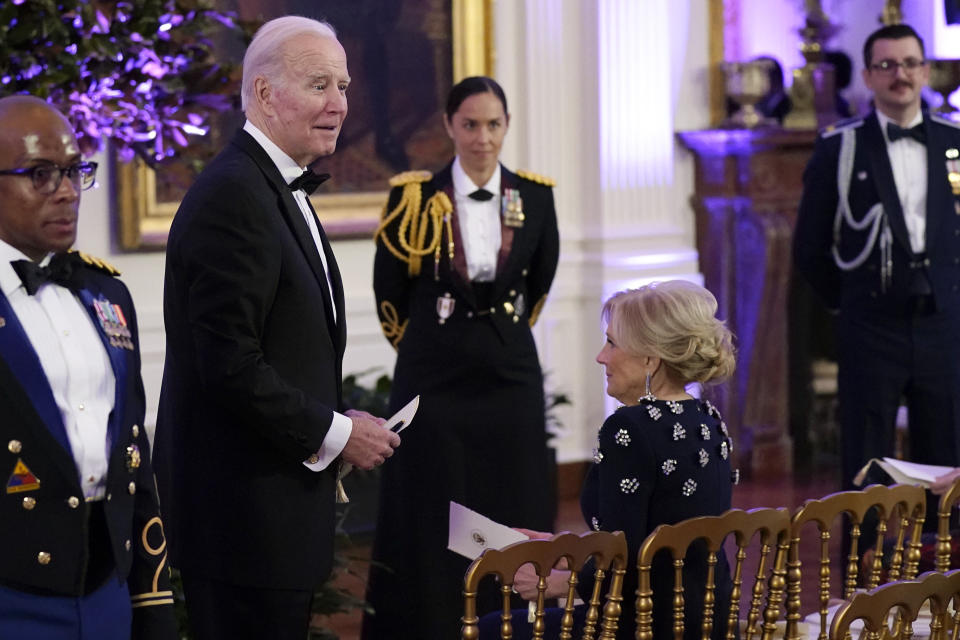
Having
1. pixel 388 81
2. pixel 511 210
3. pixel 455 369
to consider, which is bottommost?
pixel 455 369

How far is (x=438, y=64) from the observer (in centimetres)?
633

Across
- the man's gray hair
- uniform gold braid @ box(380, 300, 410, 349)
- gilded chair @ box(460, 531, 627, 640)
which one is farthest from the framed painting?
gilded chair @ box(460, 531, 627, 640)

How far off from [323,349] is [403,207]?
5.44ft

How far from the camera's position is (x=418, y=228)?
4.09 meters

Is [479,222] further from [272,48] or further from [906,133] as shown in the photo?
[272,48]

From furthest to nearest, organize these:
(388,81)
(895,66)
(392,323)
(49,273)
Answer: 1. (388,81)
2. (895,66)
3. (392,323)
4. (49,273)

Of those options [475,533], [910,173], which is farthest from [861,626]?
[910,173]

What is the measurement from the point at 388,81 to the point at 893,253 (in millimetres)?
2477

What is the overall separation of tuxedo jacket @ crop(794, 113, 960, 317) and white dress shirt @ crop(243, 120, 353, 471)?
252cm

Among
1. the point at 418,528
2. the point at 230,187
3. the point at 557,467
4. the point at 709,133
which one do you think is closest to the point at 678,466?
the point at 230,187

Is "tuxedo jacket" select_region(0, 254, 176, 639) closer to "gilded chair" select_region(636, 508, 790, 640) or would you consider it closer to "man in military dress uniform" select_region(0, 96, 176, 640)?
"man in military dress uniform" select_region(0, 96, 176, 640)

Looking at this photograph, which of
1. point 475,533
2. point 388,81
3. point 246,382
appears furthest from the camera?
point 388,81

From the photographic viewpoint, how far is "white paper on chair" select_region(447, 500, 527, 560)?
2.49m

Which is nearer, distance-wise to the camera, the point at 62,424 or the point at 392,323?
the point at 62,424
